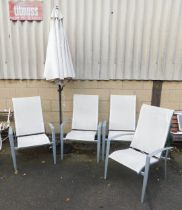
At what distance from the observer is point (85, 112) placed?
149 inches

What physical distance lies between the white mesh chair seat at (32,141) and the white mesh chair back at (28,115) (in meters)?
0.13

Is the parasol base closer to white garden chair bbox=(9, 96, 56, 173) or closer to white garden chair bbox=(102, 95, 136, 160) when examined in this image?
white garden chair bbox=(9, 96, 56, 173)

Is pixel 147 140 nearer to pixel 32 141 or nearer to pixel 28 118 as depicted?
pixel 32 141

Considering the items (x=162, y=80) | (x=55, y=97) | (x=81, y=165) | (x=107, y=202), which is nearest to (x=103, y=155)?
(x=81, y=165)

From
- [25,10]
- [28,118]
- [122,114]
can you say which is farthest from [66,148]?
[25,10]

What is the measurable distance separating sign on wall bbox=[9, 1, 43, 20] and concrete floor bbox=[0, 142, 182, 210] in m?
2.21

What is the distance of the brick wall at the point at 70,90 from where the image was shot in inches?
151

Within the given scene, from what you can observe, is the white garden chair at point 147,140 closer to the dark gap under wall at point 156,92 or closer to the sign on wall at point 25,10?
the dark gap under wall at point 156,92

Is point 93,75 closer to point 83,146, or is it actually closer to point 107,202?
point 83,146

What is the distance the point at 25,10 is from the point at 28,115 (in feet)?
5.45

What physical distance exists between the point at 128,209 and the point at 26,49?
2.82 metres

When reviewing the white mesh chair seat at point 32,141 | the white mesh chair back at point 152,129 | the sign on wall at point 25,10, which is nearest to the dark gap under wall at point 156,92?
the white mesh chair back at point 152,129

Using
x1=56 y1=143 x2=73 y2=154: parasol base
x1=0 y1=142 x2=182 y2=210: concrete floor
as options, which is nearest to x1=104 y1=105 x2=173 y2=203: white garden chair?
x1=0 y1=142 x2=182 y2=210: concrete floor

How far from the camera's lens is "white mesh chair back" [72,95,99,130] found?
3.74 metres
